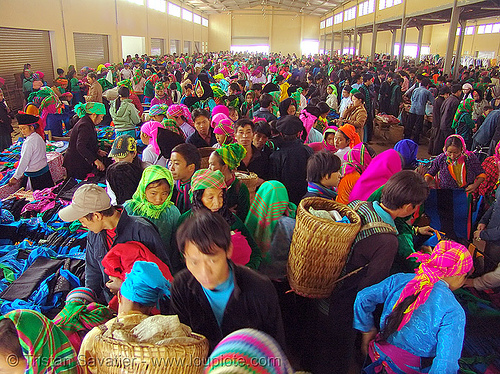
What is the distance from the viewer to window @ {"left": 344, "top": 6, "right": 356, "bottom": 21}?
984 inches

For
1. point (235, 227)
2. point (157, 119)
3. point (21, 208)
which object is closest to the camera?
point (235, 227)

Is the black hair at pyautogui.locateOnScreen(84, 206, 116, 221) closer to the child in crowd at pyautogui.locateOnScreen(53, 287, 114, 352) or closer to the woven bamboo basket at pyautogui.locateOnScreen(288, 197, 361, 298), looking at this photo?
the child in crowd at pyautogui.locateOnScreen(53, 287, 114, 352)

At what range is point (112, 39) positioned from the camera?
17828 mm

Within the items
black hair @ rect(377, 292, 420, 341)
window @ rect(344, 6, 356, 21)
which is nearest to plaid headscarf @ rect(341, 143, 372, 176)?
black hair @ rect(377, 292, 420, 341)

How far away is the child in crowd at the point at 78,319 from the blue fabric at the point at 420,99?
8.51 meters

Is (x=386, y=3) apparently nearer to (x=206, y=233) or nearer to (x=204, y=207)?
(x=204, y=207)

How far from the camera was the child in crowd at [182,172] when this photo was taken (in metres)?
2.91

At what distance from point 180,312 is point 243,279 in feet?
1.05

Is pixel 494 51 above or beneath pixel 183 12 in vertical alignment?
beneath

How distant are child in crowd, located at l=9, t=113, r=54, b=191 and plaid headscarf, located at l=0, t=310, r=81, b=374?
380 centimetres

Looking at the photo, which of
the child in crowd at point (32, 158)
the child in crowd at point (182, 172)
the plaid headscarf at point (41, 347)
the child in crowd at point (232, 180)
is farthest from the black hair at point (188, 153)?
the child in crowd at point (32, 158)

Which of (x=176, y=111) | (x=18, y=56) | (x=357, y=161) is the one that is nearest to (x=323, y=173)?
→ (x=357, y=161)

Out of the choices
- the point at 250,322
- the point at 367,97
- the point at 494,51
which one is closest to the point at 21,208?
the point at 250,322

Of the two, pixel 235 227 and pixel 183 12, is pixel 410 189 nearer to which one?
pixel 235 227
